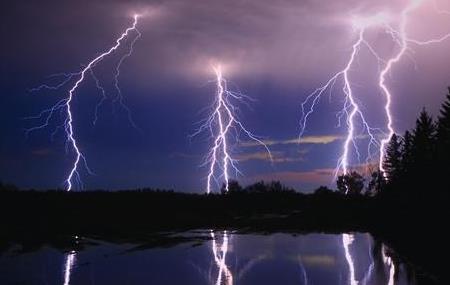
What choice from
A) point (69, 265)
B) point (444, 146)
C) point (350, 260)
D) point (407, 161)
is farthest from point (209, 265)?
point (407, 161)

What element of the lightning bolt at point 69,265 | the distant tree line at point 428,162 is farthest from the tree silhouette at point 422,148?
the lightning bolt at point 69,265

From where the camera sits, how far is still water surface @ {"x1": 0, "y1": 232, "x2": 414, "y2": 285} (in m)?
14.2

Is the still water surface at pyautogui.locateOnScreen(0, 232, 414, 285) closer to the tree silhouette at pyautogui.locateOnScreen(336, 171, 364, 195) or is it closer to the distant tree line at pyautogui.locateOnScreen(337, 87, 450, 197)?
the distant tree line at pyautogui.locateOnScreen(337, 87, 450, 197)

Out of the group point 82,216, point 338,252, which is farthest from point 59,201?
point 338,252

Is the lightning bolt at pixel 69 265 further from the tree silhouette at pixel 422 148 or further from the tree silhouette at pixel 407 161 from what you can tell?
the tree silhouette at pixel 407 161

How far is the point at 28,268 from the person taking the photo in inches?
648

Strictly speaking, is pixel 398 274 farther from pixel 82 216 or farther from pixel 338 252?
pixel 82 216

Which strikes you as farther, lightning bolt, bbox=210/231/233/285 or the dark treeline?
the dark treeline

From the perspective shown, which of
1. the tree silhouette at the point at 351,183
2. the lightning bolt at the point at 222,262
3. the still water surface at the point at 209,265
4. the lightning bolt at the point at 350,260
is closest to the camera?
the lightning bolt at the point at 222,262

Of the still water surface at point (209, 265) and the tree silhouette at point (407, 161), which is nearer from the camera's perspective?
the still water surface at point (209, 265)

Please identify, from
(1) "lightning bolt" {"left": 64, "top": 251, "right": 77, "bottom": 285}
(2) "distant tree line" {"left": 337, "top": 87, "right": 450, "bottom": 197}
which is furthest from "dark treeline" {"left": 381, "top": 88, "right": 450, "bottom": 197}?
(1) "lightning bolt" {"left": 64, "top": 251, "right": 77, "bottom": 285}

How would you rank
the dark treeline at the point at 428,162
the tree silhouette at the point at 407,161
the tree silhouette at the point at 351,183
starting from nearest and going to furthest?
the dark treeline at the point at 428,162
the tree silhouette at the point at 407,161
the tree silhouette at the point at 351,183

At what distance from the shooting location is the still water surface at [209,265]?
14.2 metres

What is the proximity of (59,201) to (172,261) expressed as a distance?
108 feet
